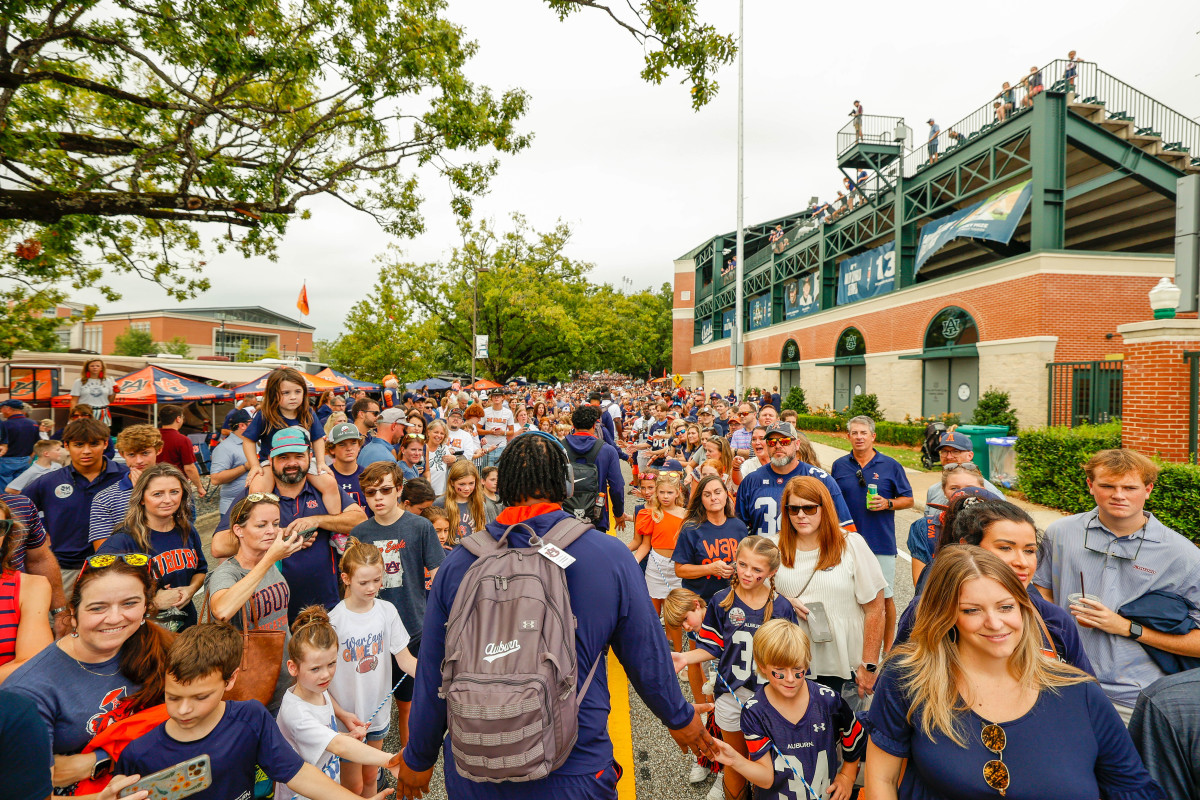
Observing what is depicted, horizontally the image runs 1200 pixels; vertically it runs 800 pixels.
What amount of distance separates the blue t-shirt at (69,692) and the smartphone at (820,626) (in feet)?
10.7

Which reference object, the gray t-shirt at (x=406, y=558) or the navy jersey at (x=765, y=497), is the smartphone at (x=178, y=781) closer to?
the gray t-shirt at (x=406, y=558)

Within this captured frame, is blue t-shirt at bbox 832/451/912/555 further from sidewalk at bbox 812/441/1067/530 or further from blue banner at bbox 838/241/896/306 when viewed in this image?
blue banner at bbox 838/241/896/306

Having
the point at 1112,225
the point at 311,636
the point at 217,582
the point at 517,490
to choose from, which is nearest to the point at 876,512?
the point at 517,490

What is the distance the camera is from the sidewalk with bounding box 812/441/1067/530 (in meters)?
9.59

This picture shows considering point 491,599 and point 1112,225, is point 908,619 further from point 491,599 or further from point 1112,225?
point 1112,225

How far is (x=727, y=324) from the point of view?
4278cm

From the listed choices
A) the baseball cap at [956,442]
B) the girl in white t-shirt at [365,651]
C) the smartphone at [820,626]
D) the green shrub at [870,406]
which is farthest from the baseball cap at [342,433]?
the green shrub at [870,406]

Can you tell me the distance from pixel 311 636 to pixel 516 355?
1326 inches

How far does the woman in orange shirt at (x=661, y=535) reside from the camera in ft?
15.4

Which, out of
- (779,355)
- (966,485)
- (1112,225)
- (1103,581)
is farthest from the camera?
(779,355)

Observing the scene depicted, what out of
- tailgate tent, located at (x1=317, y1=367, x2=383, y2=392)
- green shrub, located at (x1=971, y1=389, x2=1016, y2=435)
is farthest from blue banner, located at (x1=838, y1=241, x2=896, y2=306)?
tailgate tent, located at (x1=317, y1=367, x2=383, y2=392)

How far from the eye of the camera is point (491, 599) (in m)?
1.68

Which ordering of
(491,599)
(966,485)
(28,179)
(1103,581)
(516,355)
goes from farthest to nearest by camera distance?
(516,355)
(28,179)
(966,485)
(1103,581)
(491,599)

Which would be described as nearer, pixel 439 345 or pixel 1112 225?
pixel 1112 225
